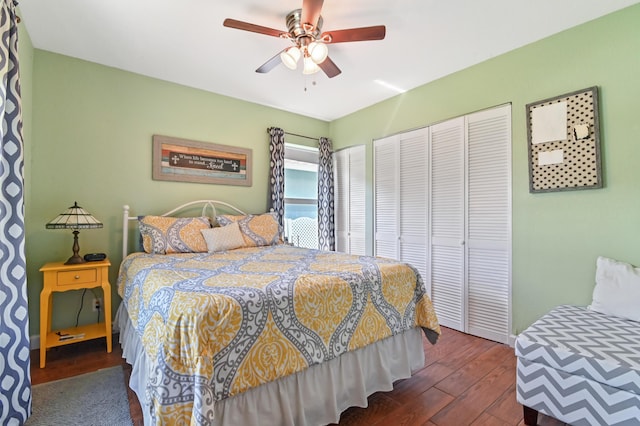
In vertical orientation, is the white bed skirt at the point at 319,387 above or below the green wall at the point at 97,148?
below

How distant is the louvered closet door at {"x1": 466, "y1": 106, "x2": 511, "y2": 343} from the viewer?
265 centimetres

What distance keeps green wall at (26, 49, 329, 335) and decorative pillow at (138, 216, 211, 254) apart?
437mm

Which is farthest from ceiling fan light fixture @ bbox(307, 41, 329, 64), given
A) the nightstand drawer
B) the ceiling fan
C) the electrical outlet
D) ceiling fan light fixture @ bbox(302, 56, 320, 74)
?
the electrical outlet

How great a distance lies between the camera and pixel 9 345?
1.53 metres

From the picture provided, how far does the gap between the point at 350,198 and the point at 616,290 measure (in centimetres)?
Result: 288

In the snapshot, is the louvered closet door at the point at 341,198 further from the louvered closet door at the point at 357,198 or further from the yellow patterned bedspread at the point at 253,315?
the yellow patterned bedspread at the point at 253,315

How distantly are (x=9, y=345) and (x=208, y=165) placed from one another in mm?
2321

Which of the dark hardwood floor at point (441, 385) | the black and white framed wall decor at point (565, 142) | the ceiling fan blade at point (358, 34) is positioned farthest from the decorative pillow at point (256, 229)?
the black and white framed wall decor at point (565, 142)

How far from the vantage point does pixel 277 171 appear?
12.8ft

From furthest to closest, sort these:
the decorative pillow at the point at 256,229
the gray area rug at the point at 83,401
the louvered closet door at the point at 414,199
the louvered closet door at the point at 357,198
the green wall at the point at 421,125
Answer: the louvered closet door at the point at 357,198, the louvered closet door at the point at 414,199, the decorative pillow at the point at 256,229, the green wall at the point at 421,125, the gray area rug at the point at 83,401

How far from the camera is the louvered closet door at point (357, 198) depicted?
13.4ft

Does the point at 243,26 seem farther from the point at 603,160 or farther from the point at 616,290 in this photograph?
the point at 616,290

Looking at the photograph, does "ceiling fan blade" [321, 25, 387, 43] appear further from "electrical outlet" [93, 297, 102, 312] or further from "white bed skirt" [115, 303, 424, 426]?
"electrical outlet" [93, 297, 102, 312]

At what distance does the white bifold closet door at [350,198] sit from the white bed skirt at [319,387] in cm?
215
